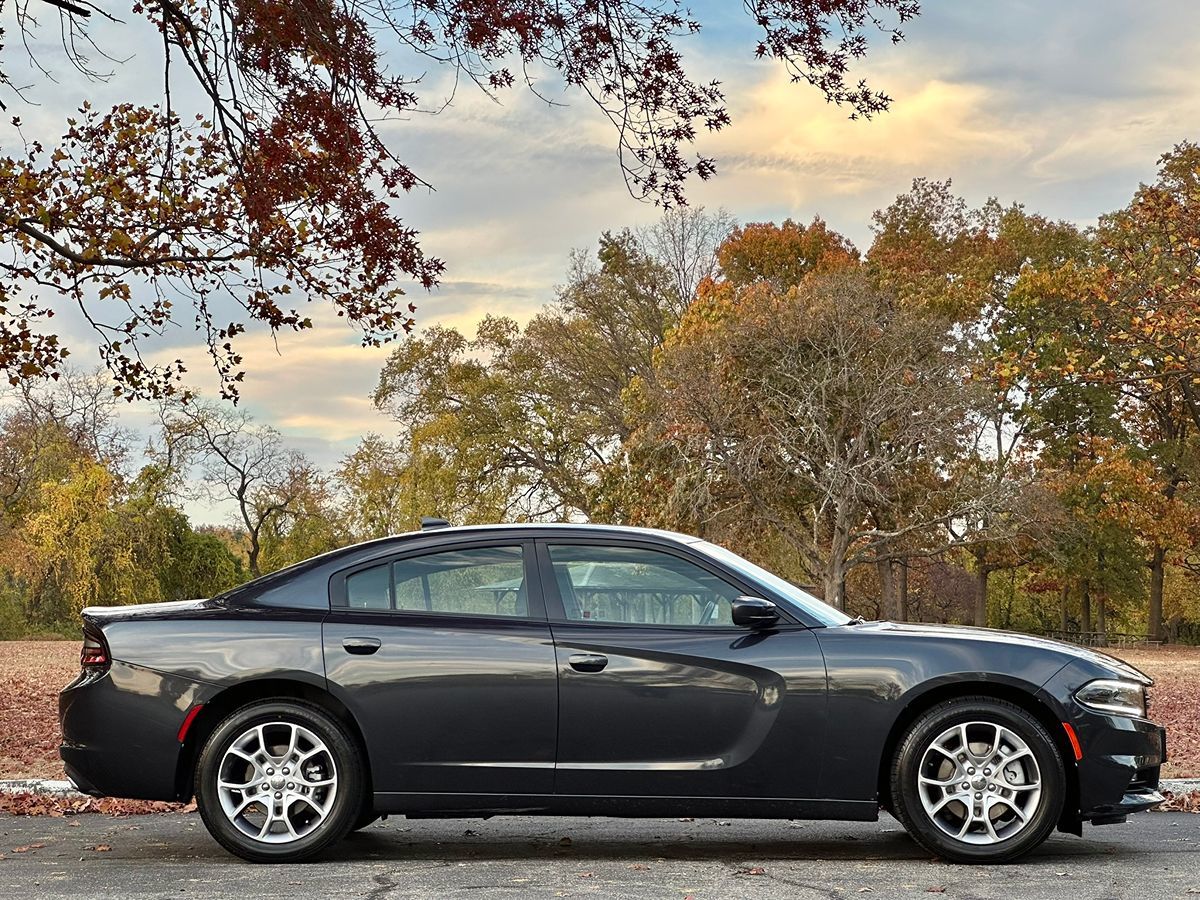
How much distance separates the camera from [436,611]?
7016 millimetres

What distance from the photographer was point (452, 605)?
7027mm

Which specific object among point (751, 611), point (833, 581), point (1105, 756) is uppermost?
point (833, 581)

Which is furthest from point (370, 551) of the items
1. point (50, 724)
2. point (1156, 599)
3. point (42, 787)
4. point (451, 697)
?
point (1156, 599)

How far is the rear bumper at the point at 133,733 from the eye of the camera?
684cm

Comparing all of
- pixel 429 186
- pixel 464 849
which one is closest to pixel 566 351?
pixel 429 186

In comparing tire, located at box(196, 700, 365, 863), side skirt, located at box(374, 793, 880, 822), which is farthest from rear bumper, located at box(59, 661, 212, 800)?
side skirt, located at box(374, 793, 880, 822)

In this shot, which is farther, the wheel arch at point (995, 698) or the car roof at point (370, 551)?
the car roof at point (370, 551)

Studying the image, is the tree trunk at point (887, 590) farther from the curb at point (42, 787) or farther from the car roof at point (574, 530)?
the car roof at point (574, 530)

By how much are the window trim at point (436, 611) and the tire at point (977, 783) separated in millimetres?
1849

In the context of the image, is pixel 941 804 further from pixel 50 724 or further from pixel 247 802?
pixel 50 724

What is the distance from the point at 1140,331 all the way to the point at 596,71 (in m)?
12.0

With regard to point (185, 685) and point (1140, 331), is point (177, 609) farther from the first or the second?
point (1140, 331)

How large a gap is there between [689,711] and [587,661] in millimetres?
527

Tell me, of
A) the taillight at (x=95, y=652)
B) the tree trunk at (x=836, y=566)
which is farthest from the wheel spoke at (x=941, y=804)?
the tree trunk at (x=836, y=566)
